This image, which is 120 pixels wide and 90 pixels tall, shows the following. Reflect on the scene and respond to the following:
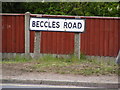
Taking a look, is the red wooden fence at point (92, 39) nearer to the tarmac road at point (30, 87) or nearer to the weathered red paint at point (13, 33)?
the weathered red paint at point (13, 33)

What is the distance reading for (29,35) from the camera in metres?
15.0

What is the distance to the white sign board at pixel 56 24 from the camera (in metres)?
12.4

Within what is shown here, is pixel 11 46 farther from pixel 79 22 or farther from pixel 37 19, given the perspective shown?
pixel 79 22

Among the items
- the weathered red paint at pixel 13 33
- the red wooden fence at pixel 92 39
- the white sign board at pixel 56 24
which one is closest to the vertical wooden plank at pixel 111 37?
the red wooden fence at pixel 92 39

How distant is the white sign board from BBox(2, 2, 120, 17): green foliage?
571 centimetres

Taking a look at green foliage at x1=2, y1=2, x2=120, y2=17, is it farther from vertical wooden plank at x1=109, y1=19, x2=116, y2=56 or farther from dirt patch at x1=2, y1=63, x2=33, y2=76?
dirt patch at x1=2, y1=63, x2=33, y2=76

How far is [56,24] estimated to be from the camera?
A: 12.5 metres

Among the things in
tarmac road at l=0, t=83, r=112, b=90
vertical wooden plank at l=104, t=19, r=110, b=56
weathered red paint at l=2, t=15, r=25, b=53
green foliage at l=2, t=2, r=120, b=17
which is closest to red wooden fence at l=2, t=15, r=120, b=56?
vertical wooden plank at l=104, t=19, r=110, b=56

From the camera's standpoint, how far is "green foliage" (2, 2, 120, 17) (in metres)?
18.0

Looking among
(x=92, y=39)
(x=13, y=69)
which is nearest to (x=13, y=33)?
(x=92, y=39)

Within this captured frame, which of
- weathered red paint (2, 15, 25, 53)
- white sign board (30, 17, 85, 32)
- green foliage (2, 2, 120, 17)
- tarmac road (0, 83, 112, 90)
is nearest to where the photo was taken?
tarmac road (0, 83, 112, 90)

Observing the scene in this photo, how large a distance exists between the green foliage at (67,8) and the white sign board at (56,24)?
5.71 metres

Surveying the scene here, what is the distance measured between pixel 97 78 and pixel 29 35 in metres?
6.67

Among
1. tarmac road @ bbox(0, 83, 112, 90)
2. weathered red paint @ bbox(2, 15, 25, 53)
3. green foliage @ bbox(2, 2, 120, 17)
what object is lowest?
tarmac road @ bbox(0, 83, 112, 90)
